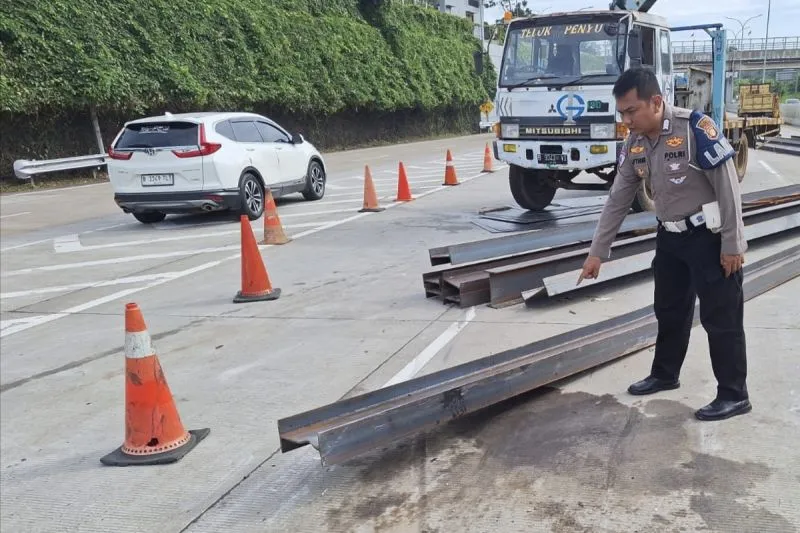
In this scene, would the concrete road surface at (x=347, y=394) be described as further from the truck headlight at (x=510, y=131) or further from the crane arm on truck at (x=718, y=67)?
the crane arm on truck at (x=718, y=67)

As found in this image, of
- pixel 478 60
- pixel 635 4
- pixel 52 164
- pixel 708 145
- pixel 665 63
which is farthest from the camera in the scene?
pixel 52 164

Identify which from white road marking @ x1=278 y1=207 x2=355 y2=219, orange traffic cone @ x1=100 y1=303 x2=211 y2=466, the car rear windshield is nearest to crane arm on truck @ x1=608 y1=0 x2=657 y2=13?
white road marking @ x1=278 y1=207 x2=355 y2=219

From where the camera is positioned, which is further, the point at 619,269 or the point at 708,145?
the point at 619,269

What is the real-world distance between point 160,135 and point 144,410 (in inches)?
324

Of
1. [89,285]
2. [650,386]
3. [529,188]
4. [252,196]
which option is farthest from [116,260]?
[650,386]

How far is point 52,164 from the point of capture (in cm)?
2038

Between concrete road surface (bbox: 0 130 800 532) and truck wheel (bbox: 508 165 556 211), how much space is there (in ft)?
11.3

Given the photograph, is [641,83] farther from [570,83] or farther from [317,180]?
[317,180]

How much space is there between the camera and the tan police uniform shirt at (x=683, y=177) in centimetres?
334

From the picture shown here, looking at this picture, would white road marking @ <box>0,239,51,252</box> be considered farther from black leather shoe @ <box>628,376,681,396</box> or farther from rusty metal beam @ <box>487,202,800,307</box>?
black leather shoe @ <box>628,376,681,396</box>

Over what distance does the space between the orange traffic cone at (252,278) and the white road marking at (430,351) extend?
6.65 ft

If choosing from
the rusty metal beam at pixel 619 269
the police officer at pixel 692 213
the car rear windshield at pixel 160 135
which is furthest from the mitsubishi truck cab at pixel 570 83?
the police officer at pixel 692 213

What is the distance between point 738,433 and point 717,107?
12.9 m

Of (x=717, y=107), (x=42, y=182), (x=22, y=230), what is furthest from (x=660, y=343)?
(x=42, y=182)
